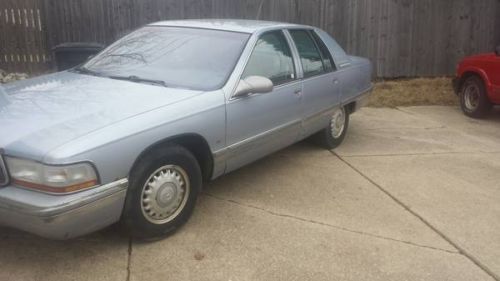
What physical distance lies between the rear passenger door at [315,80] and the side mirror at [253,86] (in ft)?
3.46

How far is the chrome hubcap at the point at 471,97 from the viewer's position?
8.66 metres

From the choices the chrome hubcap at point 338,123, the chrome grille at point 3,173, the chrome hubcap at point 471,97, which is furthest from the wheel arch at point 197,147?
the chrome hubcap at point 471,97

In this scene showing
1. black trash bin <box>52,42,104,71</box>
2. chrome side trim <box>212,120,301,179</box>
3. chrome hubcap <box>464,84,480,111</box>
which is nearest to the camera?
chrome side trim <box>212,120,301,179</box>

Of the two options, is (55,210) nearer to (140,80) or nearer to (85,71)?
(140,80)

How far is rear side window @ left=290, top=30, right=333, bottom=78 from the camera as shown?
5.56 meters

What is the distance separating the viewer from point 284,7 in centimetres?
1012

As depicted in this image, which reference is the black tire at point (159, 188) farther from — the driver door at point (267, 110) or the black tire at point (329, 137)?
the black tire at point (329, 137)

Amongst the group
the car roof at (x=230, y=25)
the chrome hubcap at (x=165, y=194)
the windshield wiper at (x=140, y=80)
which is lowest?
the chrome hubcap at (x=165, y=194)

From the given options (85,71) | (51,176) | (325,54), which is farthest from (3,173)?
(325,54)

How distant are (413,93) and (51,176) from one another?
833 centimetres

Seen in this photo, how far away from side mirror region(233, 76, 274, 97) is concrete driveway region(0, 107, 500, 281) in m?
1.02

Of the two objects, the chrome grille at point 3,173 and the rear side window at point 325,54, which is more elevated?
the rear side window at point 325,54

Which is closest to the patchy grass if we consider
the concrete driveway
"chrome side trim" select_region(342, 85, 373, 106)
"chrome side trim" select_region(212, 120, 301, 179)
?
"chrome side trim" select_region(342, 85, 373, 106)

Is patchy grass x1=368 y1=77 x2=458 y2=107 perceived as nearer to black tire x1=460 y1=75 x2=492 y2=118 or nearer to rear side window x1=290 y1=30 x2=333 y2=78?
black tire x1=460 y1=75 x2=492 y2=118
